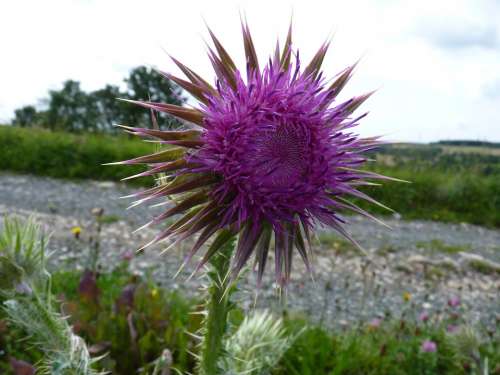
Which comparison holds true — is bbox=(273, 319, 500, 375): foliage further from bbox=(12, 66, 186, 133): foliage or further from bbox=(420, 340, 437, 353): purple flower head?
bbox=(12, 66, 186, 133): foliage

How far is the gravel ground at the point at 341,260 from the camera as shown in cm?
705

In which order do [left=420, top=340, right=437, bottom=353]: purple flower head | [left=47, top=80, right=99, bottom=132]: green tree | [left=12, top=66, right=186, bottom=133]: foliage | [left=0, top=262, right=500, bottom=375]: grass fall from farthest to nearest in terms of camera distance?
1. [left=47, top=80, right=99, bottom=132]: green tree
2. [left=12, top=66, right=186, bottom=133]: foliage
3. [left=420, top=340, right=437, bottom=353]: purple flower head
4. [left=0, top=262, right=500, bottom=375]: grass

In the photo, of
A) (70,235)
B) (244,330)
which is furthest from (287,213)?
(70,235)

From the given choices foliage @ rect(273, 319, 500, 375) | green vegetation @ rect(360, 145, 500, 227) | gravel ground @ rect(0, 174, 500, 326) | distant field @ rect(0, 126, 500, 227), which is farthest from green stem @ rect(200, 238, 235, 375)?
distant field @ rect(0, 126, 500, 227)

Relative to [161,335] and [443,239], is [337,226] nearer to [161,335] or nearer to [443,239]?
[161,335]

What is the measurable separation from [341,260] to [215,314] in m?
6.86

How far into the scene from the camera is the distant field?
13945mm

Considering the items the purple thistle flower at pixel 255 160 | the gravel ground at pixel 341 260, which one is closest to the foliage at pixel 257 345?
the purple thistle flower at pixel 255 160

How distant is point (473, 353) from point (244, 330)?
6.42 ft

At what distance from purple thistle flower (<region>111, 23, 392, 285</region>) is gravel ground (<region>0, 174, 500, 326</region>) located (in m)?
3.15

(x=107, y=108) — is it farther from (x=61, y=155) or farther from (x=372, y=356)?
(x=372, y=356)

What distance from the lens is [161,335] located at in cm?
454

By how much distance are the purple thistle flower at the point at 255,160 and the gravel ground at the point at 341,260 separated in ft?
10.4

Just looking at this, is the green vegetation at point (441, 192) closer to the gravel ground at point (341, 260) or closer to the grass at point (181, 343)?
the gravel ground at point (341, 260)
